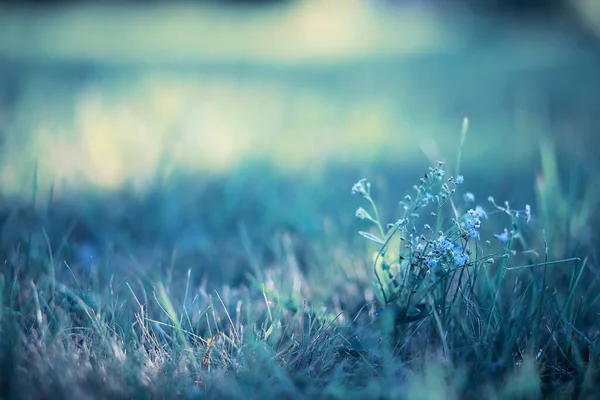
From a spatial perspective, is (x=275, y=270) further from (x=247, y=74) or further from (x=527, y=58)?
(x=527, y=58)

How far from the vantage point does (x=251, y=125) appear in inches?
128

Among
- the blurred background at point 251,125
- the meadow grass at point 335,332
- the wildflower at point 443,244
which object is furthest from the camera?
the blurred background at point 251,125

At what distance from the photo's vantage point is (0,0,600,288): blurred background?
206cm

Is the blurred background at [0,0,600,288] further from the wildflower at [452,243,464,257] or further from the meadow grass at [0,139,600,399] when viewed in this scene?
the wildflower at [452,243,464,257]

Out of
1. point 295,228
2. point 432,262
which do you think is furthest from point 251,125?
point 432,262

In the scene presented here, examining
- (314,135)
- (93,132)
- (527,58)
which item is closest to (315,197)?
(314,135)

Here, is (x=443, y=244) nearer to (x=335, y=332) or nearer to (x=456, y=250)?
(x=456, y=250)

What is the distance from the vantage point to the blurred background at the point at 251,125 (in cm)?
206

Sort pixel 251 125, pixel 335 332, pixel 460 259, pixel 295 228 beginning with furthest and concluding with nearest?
pixel 251 125 → pixel 295 228 → pixel 335 332 → pixel 460 259

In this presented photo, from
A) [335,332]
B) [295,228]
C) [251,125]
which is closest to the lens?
[335,332]

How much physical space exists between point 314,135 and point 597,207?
1.52 meters

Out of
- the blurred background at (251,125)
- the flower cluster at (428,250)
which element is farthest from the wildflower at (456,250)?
the blurred background at (251,125)

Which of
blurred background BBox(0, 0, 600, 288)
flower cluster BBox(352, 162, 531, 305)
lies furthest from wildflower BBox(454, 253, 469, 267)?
blurred background BBox(0, 0, 600, 288)

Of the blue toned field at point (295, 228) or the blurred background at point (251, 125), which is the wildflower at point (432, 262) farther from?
the blurred background at point (251, 125)
